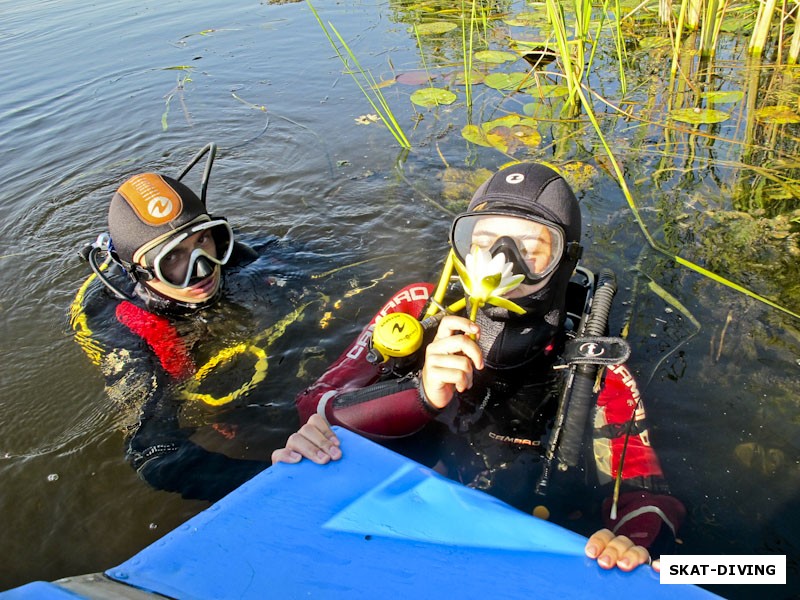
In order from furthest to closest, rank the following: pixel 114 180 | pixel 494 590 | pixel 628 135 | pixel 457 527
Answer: pixel 114 180 → pixel 628 135 → pixel 457 527 → pixel 494 590

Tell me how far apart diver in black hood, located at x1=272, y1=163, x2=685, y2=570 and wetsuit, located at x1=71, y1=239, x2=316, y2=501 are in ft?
1.76

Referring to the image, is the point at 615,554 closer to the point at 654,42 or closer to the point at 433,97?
the point at 433,97

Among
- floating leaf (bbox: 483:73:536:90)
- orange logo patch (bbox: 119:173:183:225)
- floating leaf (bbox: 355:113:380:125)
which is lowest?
orange logo patch (bbox: 119:173:183:225)

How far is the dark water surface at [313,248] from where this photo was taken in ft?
7.89

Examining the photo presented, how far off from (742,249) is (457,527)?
10.2ft

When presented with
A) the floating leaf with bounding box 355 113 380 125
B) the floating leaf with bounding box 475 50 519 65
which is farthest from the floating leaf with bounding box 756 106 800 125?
the floating leaf with bounding box 355 113 380 125

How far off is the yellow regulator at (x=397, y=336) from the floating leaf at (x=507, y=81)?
469cm

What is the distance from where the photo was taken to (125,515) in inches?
96.0

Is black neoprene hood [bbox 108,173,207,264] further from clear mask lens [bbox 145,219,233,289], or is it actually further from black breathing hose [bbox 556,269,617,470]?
black breathing hose [bbox 556,269,617,470]

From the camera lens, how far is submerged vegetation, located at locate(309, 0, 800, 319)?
364 cm

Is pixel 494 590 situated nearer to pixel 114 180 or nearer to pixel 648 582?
pixel 648 582

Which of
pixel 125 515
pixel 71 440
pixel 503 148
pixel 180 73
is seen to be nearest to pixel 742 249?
pixel 503 148

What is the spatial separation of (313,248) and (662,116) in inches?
149

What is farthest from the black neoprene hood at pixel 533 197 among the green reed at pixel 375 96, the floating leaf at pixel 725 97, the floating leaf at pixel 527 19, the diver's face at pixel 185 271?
the floating leaf at pixel 527 19
